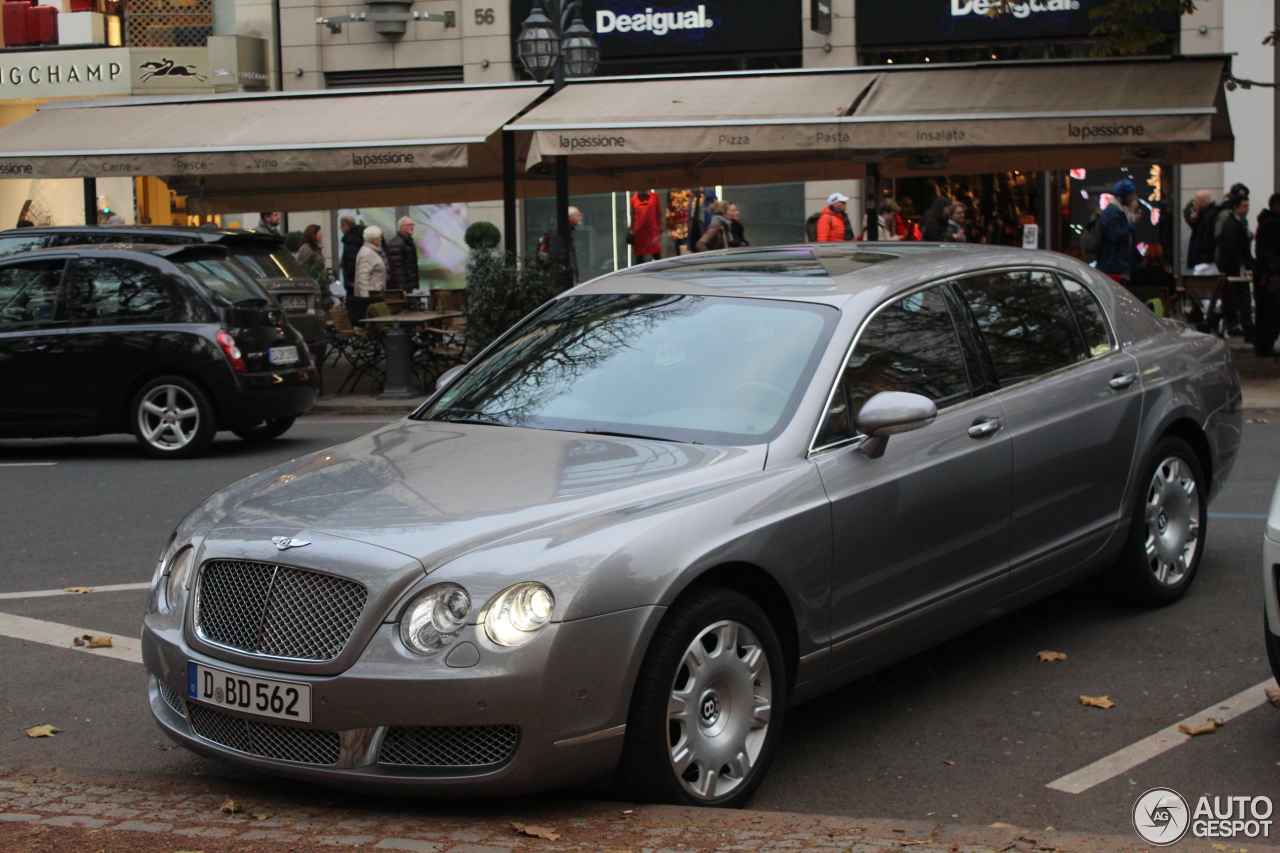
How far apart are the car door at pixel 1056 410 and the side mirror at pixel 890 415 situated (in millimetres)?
821

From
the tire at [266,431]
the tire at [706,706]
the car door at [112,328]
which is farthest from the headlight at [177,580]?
the tire at [266,431]

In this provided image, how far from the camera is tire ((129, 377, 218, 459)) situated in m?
12.1

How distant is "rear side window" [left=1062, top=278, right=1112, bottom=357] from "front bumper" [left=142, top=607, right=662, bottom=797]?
9.72 ft

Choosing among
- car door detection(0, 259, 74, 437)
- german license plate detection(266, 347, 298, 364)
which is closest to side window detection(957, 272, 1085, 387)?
german license plate detection(266, 347, 298, 364)

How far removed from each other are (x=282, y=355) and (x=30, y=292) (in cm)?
209

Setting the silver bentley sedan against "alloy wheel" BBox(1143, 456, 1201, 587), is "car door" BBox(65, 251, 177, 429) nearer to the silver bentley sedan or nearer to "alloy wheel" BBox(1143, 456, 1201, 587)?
the silver bentley sedan

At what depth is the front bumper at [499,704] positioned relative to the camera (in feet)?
12.6

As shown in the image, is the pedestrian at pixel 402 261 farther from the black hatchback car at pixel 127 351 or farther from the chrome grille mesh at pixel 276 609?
the chrome grille mesh at pixel 276 609

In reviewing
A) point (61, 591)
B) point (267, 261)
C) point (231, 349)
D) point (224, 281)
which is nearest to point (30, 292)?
point (224, 281)

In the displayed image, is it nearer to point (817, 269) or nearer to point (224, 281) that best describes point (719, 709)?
point (817, 269)

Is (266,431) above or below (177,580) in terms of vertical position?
below

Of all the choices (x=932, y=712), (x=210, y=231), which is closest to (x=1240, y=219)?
(x=210, y=231)

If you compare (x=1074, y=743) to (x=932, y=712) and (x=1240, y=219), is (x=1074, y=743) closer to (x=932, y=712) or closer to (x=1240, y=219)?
(x=932, y=712)

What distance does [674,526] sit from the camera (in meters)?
4.15
